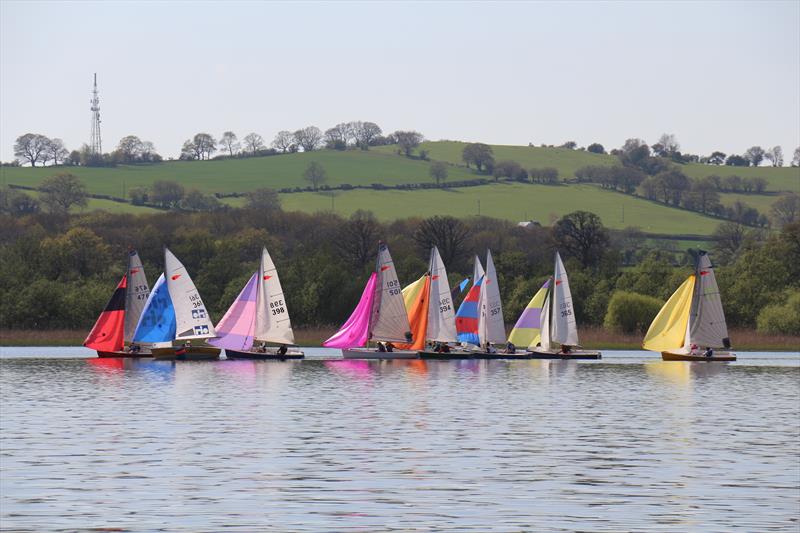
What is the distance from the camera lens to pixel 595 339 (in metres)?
125

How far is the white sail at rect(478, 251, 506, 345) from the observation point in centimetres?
10875

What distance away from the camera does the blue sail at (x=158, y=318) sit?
99.6 metres

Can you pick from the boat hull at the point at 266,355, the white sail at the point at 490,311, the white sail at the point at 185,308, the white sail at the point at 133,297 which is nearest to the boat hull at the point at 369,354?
the boat hull at the point at 266,355

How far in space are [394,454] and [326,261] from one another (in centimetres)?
9828

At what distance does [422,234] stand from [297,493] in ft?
434

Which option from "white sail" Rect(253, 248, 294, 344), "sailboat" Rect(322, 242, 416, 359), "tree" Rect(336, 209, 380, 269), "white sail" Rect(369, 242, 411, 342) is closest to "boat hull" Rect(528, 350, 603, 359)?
"sailboat" Rect(322, 242, 416, 359)

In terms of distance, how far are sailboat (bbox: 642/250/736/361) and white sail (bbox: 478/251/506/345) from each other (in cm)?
1071

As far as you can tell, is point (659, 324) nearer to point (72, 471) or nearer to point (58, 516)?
point (72, 471)

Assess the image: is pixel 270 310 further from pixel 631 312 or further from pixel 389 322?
pixel 631 312

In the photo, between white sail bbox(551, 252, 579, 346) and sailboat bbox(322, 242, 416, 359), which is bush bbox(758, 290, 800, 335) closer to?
white sail bbox(551, 252, 579, 346)

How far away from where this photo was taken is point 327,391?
7175 centimetres

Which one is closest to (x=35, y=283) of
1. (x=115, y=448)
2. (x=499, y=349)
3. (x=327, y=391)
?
(x=499, y=349)

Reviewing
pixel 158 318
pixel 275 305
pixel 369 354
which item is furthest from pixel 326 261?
pixel 158 318

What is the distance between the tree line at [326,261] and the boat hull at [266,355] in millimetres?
27890
